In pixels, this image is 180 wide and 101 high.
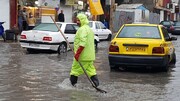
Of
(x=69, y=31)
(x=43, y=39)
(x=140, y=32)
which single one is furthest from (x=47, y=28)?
(x=140, y=32)

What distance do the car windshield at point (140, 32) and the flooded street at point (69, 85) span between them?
3.69 feet

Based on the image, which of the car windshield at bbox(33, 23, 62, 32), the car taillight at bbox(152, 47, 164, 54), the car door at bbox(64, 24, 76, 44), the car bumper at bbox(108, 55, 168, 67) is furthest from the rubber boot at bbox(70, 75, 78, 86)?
the car door at bbox(64, 24, 76, 44)

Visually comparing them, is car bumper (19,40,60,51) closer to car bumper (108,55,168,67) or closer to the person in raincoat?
car bumper (108,55,168,67)

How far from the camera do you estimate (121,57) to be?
42.9ft

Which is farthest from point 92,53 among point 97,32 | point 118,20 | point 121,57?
point 118,20

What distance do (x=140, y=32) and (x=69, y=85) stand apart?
156 inches

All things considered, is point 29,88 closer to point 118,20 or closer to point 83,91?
point 83,91

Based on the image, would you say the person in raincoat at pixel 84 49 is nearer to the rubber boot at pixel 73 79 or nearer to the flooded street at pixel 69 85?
the rubber boot at pixel 73 79

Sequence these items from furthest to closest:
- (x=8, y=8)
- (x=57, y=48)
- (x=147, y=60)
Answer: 1. (x=8, y=8)
2. (x=57, y=48)
3. (x=147, y=60)

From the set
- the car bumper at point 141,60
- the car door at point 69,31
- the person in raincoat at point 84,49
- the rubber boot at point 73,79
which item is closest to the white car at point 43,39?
the car door at point 69,31

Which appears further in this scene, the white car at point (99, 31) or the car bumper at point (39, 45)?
the white car at point (99, 31)

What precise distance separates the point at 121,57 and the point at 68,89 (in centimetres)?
338

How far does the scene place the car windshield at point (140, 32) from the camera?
13531 mm

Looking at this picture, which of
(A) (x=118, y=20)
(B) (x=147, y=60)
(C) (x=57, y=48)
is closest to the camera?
(B) (x=147, y=60)
